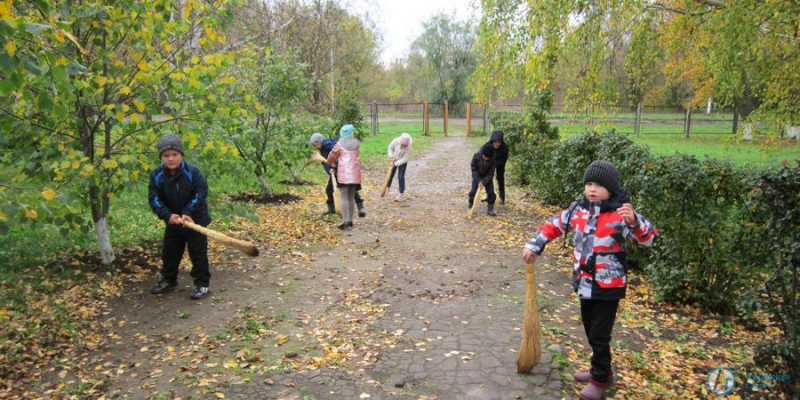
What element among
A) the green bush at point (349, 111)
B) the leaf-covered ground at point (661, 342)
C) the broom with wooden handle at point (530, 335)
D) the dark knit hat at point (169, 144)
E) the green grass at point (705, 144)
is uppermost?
the green bush at point (349, 111)

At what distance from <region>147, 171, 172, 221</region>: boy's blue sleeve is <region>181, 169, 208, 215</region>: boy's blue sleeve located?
174mm

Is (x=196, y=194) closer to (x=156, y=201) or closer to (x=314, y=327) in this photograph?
(x=156, y=201)

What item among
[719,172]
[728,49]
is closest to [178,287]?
[719,172]

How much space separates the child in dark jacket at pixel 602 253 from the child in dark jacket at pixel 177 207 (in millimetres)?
3682

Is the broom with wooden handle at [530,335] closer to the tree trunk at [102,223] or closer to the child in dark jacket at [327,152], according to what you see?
the tree trunk at [102,223]

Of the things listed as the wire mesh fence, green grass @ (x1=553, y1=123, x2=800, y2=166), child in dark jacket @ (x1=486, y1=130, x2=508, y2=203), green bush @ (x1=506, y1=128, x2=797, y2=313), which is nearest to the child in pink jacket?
child in dark jacket @ (x1=486, y1=130, x2=508, y2=203)

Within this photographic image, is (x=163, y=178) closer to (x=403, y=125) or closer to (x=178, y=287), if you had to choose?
(x=178, y=287)

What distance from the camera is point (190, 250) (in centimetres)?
535

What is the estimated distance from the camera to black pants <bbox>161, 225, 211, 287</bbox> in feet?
17.5

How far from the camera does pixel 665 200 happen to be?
533 centimetres

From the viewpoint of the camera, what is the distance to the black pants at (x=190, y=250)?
5324 millimetres

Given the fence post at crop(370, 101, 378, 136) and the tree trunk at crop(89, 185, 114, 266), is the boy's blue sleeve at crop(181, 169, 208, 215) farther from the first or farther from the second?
the fence post at crop(370, 101, 378, 136)

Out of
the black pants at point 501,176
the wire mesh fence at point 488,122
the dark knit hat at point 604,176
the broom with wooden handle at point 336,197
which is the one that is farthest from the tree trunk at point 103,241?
the wire mesh fence at point 488,122

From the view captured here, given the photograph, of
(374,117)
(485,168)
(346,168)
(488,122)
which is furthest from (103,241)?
(488,122)
